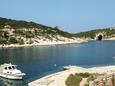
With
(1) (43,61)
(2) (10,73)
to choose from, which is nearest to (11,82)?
(2) (10,73)

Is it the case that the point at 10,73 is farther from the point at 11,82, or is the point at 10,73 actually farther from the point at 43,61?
the point at 43,61

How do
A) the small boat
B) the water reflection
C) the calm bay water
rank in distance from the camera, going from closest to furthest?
the water reflection
the small boat
the calm bay water

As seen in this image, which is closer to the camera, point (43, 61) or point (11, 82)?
point (11, 82)

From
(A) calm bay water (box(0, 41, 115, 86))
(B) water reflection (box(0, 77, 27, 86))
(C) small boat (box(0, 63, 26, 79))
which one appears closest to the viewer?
(B) water reflection (box(0, 77, 27, 86))

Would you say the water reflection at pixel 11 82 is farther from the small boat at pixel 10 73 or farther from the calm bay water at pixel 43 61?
the small boat at pixel 10 73

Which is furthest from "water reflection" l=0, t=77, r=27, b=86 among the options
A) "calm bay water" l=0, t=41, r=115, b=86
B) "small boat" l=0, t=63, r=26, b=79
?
"small boat" l=0, t=63, r=26, b=79

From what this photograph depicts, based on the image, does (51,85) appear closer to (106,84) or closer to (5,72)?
(5,72)

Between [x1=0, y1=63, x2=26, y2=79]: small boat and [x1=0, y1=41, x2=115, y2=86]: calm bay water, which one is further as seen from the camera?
[x1=0, y1=41, x2=115, y2=86]: calm bay water

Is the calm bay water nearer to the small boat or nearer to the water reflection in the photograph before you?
the water reflection

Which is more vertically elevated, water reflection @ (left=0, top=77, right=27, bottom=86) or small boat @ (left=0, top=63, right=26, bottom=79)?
small boat @ (left=0, top=63, right=26, bottom=79)

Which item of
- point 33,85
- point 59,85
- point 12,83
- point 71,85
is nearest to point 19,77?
point 12,83

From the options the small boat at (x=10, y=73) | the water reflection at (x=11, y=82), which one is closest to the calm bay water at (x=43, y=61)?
the water reflection at (x=11, y=82)
